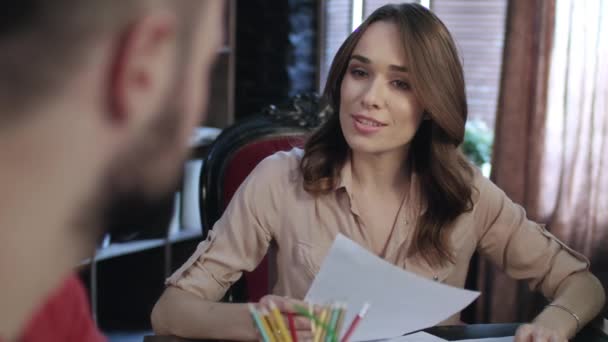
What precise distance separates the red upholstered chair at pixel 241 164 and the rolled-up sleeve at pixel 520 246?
441 mm

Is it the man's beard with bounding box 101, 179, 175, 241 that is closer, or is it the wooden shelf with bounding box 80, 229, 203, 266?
the man's beard with bounding box 101, 179, 175, 241

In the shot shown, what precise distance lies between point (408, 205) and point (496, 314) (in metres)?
1.30

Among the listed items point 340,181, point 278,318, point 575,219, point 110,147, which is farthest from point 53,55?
point 575,219

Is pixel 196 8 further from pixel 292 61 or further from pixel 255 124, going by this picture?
pixel 292 61

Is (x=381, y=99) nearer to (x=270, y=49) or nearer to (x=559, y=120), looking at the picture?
(x=559, y=120)

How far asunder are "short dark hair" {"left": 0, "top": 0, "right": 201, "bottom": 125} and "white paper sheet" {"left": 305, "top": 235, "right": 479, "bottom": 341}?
30.0 inches

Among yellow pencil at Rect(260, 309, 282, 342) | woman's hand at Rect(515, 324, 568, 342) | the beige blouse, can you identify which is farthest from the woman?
yellow pencil at Rect(260, 309, 282, 342)

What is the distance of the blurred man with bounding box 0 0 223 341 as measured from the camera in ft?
0.79

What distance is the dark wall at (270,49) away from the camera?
2934 mm

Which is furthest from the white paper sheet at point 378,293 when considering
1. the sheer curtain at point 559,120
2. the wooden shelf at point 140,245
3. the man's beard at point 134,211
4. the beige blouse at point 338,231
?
the wooden shelf at point 140,245

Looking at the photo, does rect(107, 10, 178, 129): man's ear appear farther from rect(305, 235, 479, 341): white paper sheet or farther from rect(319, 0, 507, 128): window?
rect(319, 0, 507, 128): window

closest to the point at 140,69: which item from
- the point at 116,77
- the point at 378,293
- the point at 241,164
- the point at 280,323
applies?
the point at 116,77

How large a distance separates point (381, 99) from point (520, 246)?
41cm

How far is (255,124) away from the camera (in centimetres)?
165
